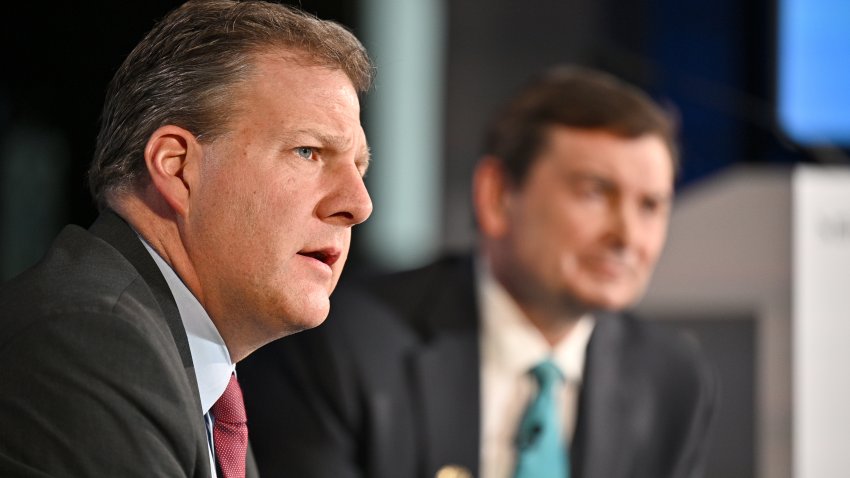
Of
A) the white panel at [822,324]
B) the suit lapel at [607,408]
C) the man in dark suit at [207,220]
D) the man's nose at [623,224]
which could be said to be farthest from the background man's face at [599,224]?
the man in dark suit at [207,220]

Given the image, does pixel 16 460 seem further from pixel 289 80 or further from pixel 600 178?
pixel 600 178

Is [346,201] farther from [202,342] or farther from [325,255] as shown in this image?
[202,342]

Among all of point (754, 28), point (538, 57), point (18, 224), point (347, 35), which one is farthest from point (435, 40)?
point (347, 35)

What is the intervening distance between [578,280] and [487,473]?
0.32 meters

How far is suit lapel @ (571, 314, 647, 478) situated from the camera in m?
1.78

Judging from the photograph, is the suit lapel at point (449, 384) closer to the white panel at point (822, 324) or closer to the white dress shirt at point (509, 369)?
the white dress shirt at point (509, 369)

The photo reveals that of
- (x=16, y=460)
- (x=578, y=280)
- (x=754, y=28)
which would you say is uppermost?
(x=754, y=28)

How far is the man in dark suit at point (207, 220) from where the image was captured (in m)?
Result: 0.83

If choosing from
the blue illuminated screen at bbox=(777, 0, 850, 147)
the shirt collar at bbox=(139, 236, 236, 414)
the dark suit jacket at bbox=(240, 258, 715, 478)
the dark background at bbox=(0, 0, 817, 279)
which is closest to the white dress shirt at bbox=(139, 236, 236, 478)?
the shirt collar at bbox=(139, 236, 236, 414)

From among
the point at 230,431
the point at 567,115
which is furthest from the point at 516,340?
the point at 230,431

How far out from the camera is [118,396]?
2.63 ft

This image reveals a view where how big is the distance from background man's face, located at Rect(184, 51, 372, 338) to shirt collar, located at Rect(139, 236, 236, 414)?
28 millimetres

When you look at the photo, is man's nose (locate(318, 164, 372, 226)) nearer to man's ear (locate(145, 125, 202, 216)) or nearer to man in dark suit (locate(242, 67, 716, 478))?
man's ear (locate(145, 125, 202, 216))

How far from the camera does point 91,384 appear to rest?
80 centimetres
